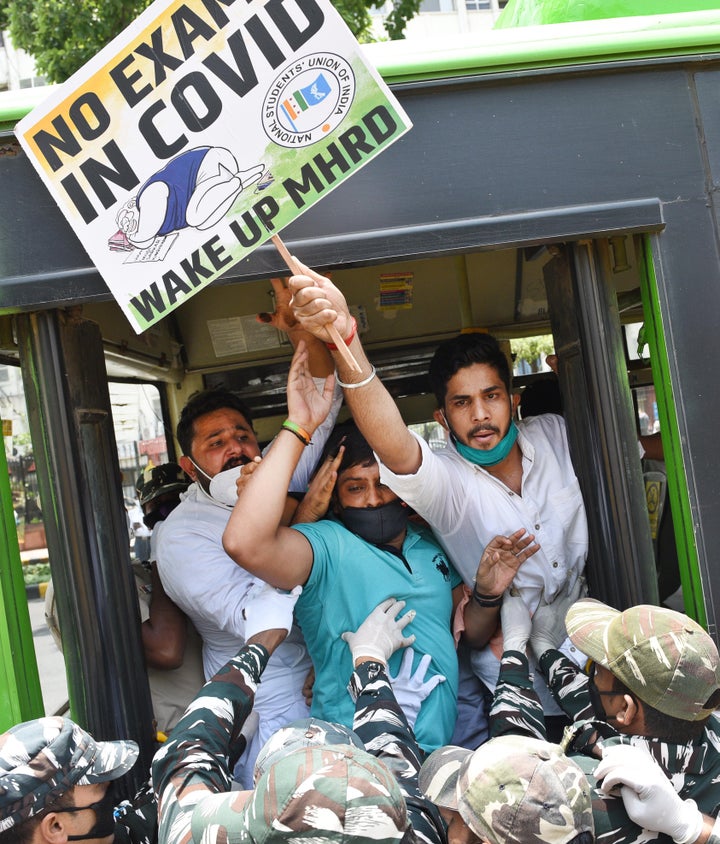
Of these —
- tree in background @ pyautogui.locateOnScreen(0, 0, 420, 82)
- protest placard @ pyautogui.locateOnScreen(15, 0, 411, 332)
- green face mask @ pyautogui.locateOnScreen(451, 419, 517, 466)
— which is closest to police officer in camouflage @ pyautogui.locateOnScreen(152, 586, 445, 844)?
green face mask @ pyautogui.locateOnScreen(451, 419, 517, 466)

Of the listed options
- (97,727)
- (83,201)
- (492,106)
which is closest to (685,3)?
(492,106)

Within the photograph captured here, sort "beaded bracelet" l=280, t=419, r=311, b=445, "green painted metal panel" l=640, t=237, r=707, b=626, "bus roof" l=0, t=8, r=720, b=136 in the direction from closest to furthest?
"bus roof" l=0, t=8, r=720, b=136
"green painted metal panel" l=640, t=237, r=707, b=626
"beaded bracelet" l=280, t=419, r=311, b=445

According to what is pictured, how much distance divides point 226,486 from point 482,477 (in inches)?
34.1

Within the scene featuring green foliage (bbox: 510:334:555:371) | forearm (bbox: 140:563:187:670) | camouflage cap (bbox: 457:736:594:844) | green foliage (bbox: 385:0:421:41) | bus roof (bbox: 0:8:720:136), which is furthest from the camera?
green foliage (bbox: 385:0:421:41)

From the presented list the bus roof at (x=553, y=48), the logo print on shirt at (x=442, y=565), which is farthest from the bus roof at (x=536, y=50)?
the logo print on shirt at (x=442, y=565)

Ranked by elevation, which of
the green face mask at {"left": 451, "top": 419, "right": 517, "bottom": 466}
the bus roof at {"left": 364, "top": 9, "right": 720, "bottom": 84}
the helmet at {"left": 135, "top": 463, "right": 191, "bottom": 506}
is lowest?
the green face mask at {"left": 451, "top": 419, "right": 517, "bottom": 466}

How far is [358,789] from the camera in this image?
147 cm

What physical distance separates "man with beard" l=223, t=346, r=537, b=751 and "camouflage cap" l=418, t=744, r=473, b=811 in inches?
18.5

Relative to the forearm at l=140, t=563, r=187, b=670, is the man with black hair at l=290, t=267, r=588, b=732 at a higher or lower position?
higher

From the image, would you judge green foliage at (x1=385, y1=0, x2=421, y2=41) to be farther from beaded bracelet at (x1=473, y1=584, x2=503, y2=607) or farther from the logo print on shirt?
beaded bracelet at (x1=473, y1=584, x2=503, y2=607)

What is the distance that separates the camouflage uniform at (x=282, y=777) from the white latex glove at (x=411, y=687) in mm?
164

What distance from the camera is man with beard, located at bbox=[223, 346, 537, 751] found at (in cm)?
240

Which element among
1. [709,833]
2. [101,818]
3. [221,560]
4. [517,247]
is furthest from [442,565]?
[101,818]

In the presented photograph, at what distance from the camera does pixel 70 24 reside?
8820 millimetres
